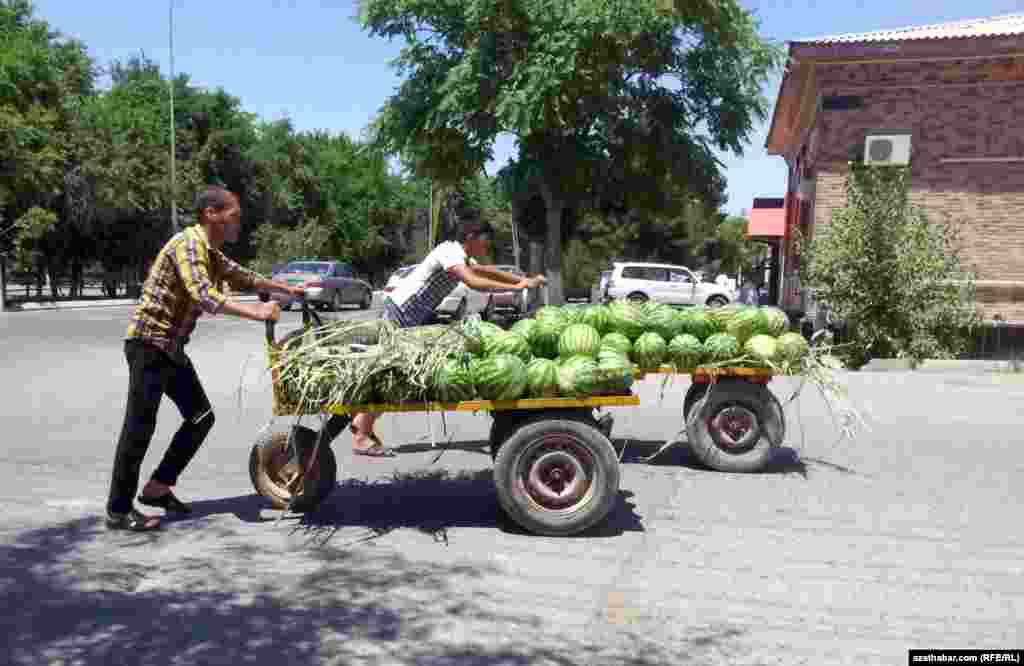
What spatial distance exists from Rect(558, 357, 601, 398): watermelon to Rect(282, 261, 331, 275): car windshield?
24293 millimetres

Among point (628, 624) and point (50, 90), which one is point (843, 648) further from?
point (50, 90)

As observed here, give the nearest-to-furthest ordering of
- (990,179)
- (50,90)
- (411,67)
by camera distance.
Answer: (990,179) → (411,67) → (50,90)

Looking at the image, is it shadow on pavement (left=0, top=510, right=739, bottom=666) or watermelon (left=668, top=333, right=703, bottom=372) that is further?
watermelon (left=668, top=333, right=703, bottom=372)

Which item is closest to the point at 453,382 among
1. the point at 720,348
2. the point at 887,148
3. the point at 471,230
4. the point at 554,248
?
the point at 471,230

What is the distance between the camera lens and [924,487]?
6.53 m

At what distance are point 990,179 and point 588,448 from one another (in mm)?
13999

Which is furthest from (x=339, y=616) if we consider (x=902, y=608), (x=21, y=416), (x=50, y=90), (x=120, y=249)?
(x=120, y=249)

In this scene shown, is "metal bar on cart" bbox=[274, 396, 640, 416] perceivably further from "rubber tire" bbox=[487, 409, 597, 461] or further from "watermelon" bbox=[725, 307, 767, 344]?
"watermelon" bbox=[725, 307, 767, 344]

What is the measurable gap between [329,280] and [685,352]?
2288cm

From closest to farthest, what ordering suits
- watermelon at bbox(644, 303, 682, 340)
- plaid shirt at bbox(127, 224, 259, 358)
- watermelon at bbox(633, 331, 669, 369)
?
plaid shirt at bbox(127, 224, 259, 358)
watermelon at bbox(633, 331, 669, 369)
watermelon at bbox(644, 303, 682, 340)

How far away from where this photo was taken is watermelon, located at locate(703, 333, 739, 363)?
21.0ft

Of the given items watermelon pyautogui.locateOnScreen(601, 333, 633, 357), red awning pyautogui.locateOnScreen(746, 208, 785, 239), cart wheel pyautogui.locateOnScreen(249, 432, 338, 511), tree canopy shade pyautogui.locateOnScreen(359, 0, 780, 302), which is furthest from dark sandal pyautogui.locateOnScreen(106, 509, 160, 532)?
A: red awning pyautogui.locateOnScreen(746, 208, 785, 239)

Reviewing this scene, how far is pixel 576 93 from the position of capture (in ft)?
69.5

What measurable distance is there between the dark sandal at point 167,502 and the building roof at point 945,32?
1442 centimetres
